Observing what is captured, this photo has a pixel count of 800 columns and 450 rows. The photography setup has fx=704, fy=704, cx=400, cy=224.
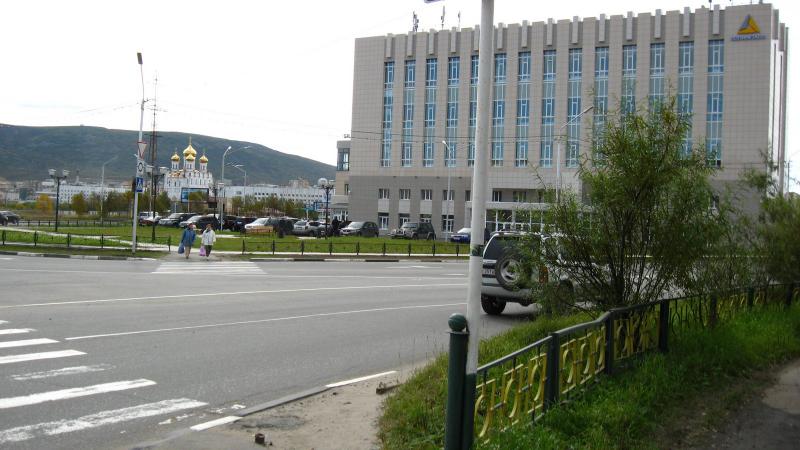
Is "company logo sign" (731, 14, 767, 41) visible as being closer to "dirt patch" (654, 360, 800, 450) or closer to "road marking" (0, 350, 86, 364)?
"dirt patch" (654, 360, 800, 450)

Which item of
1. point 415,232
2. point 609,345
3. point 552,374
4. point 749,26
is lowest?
point 552,374

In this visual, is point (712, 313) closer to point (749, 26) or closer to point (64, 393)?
point (64, 393)

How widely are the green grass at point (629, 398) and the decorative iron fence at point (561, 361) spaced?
0.43 ft

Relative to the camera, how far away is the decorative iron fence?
5.42 metres

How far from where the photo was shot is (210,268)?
91.6ft

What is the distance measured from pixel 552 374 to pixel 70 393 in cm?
519

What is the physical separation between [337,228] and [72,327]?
5448 cm

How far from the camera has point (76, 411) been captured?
7.06 metres

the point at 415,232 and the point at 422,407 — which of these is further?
the point at 415,232

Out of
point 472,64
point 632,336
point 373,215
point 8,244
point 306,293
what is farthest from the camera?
point 373,215

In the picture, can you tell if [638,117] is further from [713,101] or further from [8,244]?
[713,101]

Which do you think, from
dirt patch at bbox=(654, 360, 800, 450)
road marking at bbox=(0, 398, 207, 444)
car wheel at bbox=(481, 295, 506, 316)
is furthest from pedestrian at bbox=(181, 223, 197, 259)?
dirt patch at bbox=(654, 360, 800, 450)

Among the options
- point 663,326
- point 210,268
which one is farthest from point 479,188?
point 210,268

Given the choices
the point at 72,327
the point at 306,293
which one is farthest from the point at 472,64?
the point at 72,327
